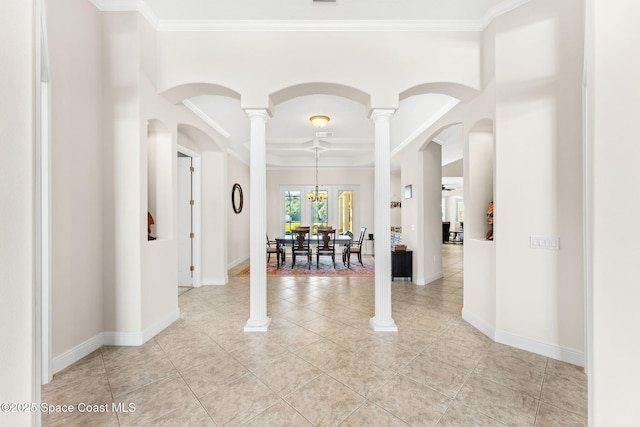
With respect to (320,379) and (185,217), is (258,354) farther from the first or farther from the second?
(185,217)

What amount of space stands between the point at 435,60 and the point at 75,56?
3.52 metres

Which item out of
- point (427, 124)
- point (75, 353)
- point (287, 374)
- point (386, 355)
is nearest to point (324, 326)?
point (386, 355)

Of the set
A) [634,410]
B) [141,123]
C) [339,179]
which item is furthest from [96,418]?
[339,179]

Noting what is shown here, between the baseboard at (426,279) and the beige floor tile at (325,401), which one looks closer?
the beige floor tile at (325,401)

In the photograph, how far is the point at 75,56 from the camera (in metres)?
2.28

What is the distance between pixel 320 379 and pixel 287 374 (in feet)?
0.91

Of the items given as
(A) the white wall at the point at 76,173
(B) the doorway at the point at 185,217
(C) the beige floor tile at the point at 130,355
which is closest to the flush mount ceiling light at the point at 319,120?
(B) the doorway at the point at 185,217

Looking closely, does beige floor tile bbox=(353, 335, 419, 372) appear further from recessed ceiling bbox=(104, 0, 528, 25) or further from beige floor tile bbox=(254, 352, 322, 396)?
recessed ceiling bbox=(104, 0, 528, 25)

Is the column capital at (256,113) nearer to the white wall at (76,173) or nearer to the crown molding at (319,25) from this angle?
the crown molding at (319,25)

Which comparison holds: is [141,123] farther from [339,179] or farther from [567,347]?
[339,179]

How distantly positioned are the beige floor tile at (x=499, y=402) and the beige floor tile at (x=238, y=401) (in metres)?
1.38

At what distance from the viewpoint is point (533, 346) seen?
2.40 m

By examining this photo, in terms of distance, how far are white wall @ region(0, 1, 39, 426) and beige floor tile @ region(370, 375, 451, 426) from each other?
1.90 metres

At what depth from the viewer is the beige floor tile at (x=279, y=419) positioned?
61.6 inches
